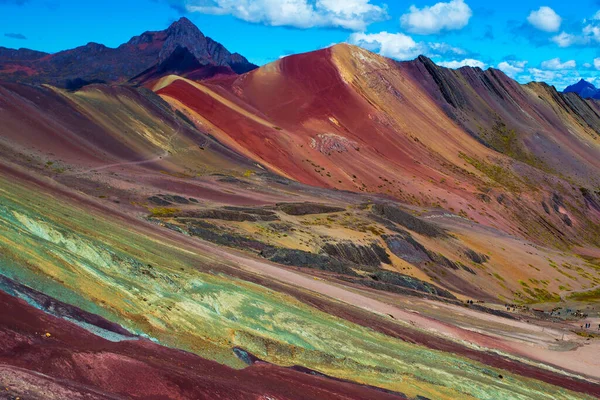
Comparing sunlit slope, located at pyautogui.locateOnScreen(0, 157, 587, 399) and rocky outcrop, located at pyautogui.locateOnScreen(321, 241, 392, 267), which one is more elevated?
rocky outcrop, located at pyautogui.locateOnScreen(321, 241, 392, 267)

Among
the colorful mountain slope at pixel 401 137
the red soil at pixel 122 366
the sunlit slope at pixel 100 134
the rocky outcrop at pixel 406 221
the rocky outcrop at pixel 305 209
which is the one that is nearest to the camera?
the red soil at pixel 122 366

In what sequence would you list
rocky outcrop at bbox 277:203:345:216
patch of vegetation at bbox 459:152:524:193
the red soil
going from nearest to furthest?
the red soil → rocky outcrop at bbox 277:203:345:216 → patch of vegetation at bbox 459:152:524:193

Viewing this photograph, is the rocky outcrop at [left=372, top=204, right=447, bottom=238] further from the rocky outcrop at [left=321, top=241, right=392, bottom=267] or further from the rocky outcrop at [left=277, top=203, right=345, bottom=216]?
the rocky outcrop at [left=321, top=241, right=392, bottom=267]

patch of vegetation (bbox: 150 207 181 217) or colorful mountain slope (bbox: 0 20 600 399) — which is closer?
colorful mountain slope (bbox: 0 20 600 399)

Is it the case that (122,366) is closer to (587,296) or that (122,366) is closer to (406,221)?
(406,221)

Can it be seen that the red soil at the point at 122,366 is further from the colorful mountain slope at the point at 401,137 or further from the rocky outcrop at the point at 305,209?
the colorful mountain slope at the point at 401,137

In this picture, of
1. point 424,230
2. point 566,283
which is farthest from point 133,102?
point 566,283

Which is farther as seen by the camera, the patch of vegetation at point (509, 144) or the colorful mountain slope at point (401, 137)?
the patch of vegetation at point (509, 144)

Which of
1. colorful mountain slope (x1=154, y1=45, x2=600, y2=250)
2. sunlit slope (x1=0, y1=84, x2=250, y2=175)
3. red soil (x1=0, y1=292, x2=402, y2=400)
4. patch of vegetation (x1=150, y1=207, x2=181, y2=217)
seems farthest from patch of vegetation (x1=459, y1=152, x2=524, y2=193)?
red soil (x1=0, y1=292, x2=402, y2=400)

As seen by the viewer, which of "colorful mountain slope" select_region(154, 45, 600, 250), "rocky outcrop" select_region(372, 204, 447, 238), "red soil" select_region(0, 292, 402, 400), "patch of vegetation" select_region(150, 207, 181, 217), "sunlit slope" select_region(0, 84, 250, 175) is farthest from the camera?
"colorful mountain slope" select_region(154, 45, 600, 250)

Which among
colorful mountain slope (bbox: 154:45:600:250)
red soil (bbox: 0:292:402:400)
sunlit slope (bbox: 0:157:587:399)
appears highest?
colorful mountain slope (bbox: 154:45:600:250)

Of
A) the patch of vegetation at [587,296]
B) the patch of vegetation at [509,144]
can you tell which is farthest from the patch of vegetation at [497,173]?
the patch of vegetation at [587,296]
